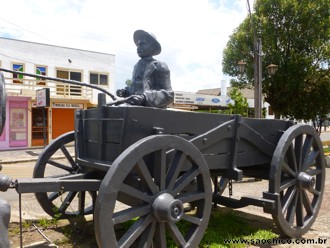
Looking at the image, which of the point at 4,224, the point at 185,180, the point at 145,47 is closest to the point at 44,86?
the point at 145,47

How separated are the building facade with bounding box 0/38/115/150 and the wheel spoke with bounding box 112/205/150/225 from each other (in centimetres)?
1449

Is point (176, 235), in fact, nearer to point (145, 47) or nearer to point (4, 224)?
point (4, 224)

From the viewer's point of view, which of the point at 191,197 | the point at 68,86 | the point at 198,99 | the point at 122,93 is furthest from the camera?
the point at 198,99

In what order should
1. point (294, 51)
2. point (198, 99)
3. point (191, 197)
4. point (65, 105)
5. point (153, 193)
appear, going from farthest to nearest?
point (198, 99), point (65, 105), point (294, 51), point (191, 197), point (153, 193)

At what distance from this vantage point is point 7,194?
6910 mm

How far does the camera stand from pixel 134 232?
8.77 ft

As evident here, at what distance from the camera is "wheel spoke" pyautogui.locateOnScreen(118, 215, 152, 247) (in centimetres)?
261

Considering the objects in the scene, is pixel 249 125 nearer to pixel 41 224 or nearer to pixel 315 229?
pixel 315 229

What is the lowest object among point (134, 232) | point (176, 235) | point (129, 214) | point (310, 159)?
point (176, 235)

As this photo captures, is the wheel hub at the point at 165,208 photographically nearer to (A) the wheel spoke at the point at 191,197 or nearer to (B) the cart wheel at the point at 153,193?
(B) the cart wheel at the point at 153,193

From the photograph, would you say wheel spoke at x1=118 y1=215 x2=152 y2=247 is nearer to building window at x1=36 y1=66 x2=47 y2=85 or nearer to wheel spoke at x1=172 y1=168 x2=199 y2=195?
wheel spoke at x1=172 y1=168 x2=199 y2=195

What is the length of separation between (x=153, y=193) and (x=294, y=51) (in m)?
16.9

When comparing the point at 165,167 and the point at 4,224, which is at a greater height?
the point at 165,167

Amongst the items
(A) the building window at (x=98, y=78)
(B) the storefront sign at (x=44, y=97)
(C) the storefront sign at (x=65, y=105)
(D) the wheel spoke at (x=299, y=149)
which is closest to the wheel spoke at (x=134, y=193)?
(D) the wheel spoke at (x=299, y=149)
